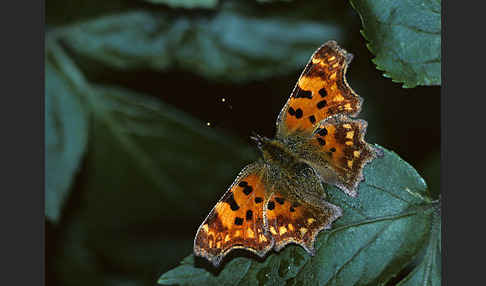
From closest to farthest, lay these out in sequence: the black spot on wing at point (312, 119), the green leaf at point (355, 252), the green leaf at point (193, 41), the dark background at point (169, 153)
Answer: the green leaf at point (355, 252) → the black spot on wing at point (312, 119) → the dark background at point (169, 153) → the green leaf at point (193, 41)

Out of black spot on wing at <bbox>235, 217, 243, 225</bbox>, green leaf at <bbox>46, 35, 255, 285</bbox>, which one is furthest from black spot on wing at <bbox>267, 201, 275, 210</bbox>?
green leaf at <bbox>46, 35, 255, 285</bbox>

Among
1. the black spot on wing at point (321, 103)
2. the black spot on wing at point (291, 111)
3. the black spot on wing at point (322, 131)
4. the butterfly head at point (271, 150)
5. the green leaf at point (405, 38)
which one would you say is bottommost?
the butterfly head at point (271, 150)

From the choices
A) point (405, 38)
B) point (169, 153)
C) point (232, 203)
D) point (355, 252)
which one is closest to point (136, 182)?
point (169, 153)

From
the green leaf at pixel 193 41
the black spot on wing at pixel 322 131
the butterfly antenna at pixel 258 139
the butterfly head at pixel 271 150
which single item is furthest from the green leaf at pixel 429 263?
the green leaf at pixel 193 41

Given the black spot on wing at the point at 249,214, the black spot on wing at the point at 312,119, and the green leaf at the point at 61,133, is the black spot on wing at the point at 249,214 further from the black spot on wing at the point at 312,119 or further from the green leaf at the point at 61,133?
the green leaf at the point at 61,133

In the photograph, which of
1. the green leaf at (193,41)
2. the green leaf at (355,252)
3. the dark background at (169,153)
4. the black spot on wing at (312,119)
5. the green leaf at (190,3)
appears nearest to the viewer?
the green leaf at (355,252)

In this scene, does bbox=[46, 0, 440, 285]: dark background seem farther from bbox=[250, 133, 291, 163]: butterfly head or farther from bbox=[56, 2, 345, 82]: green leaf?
bbox=[250, 133, 291, 163]: butterfly head
